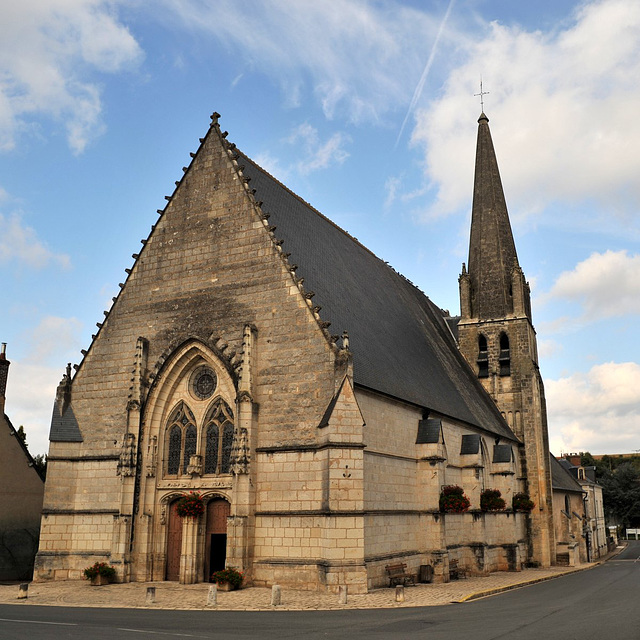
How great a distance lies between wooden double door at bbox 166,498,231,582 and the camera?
20016mm

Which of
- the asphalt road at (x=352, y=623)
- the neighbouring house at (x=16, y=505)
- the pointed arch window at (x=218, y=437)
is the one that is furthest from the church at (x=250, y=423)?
the neighbouring house at (x=16, y=505)

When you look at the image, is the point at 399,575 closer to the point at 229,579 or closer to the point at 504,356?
the point at 229,579

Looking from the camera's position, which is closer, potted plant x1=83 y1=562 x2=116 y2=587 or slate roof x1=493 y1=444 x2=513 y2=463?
potted plant x1=83 y1=562 x2=116 y2=587

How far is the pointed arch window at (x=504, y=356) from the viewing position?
3462 cm

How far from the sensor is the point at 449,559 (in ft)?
75.8

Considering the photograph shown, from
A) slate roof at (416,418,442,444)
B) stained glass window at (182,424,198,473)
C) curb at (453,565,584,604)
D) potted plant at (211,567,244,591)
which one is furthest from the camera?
slate roof at (416,418,442,444)

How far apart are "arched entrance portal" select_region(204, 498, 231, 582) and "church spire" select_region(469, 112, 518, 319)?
20654 mm

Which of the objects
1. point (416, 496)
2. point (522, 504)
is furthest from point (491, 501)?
point (416, 496)

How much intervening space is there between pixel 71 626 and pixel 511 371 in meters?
26.2

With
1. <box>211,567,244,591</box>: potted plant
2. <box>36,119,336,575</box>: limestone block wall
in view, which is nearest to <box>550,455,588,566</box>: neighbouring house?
<box>36,119,336,575</box>: limestone block wall

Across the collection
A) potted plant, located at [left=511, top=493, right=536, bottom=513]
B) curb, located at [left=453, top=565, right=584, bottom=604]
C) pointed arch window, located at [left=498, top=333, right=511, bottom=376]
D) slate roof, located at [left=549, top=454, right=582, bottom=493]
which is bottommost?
curb, located at [left=453, top=565, right=584, bottom=604]

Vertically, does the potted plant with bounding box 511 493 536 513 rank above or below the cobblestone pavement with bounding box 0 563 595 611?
above

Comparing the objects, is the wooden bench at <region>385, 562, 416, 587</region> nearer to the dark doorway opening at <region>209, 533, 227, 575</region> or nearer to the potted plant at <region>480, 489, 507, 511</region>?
the dark doorway opening at <region>209, 533, 227, 575</region>

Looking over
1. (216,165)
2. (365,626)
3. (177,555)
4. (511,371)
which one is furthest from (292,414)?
(511,371)
